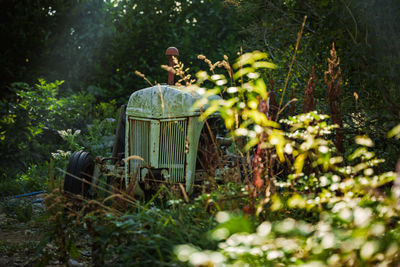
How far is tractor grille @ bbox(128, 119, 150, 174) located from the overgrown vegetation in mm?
382

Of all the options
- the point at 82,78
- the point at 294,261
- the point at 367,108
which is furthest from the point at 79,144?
the point at 294,261

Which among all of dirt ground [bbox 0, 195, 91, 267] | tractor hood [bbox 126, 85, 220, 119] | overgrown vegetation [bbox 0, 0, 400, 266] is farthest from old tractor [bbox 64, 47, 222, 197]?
dirt ground [bbox 0, 195, 91, 267]

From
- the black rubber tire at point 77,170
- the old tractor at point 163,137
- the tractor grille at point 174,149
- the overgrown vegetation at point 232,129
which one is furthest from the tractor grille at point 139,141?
the black rubber tire at point 77,170

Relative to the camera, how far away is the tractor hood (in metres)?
3.67

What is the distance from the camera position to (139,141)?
12.7 feet

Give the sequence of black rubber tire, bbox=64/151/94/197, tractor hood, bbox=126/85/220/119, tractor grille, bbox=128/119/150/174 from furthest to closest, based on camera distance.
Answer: black rubber tire, bbox=64/151/94/197, tractor grille, bbox=128/119/150/174, tractor hood, bbox=126/85/220/119

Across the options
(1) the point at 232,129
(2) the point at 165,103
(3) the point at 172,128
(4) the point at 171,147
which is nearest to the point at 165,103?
(2) the point at 165,103

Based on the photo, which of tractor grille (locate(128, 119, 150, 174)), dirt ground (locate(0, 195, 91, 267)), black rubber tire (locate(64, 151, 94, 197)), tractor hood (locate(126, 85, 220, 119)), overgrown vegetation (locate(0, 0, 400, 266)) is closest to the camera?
overgrown vegetation (locate(0, 0, 400, 266))

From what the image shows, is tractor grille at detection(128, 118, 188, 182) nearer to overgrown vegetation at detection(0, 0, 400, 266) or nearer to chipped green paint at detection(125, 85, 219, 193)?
chipped green paint at detection(125, 85, 219, 193)

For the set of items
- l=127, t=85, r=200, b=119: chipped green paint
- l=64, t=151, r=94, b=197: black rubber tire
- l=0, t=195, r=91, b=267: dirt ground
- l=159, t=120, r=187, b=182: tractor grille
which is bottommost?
l=0, t=195, r=91, b=267: dirt ground

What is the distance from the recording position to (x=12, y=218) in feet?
13.9

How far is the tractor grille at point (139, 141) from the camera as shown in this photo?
3.82 m

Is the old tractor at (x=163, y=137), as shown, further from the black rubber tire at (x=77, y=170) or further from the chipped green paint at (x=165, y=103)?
the black rubber tire at (x=77, y=170)

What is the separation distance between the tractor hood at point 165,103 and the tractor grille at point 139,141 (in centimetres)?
10
